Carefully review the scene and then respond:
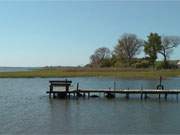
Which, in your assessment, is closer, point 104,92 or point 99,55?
point 104,92

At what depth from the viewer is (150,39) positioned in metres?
118

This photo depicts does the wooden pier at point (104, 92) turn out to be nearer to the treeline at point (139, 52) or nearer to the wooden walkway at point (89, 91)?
the wooden walkway at point (89, 91)

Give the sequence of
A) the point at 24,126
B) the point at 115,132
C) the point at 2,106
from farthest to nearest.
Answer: the point at 2,106 → the point at 24,126 → the point at 115,132

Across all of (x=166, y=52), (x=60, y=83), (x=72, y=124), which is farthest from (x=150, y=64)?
(x=72, y=124)

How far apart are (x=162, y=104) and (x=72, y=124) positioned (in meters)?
14.2

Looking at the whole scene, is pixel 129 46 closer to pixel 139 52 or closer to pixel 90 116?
pixel 139 52

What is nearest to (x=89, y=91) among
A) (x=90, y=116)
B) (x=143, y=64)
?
(x=90, y=116)

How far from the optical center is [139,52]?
126625 millimetres

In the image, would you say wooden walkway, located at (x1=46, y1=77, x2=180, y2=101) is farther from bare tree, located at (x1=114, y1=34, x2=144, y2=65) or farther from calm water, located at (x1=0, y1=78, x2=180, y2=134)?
bare tree, located at (x1=114, y1=34, x2=144, y2=65)

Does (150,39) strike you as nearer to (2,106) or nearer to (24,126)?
(2,106)

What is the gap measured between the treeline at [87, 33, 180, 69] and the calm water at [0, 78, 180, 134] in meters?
77.8

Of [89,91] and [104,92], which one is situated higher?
[89,91]

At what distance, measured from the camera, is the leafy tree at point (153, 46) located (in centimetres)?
11756

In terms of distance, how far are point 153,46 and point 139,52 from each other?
9.50 metres
